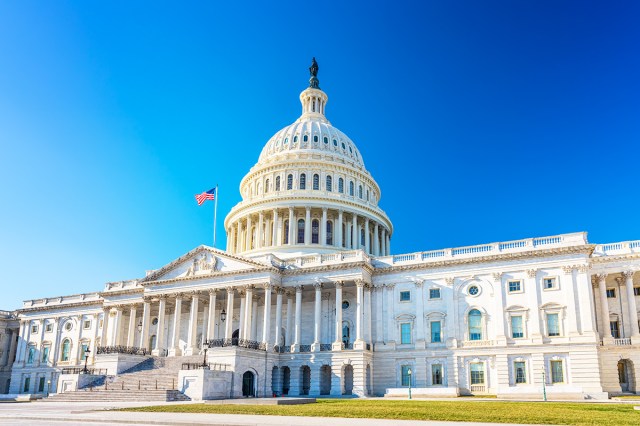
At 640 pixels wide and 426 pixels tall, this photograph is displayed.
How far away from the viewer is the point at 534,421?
22953 millimetres

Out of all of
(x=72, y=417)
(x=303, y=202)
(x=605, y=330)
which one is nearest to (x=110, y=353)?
(x=303, y=202)

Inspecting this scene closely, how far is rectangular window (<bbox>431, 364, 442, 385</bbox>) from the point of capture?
5844cm

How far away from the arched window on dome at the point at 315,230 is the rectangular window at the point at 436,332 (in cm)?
2769

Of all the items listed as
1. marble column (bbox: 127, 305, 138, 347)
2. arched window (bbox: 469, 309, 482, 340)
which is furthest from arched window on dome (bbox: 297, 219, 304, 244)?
arched window (bbox: 469, 309, 482, 340)

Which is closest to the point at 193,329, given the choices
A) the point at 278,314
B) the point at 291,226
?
the point at 278,314

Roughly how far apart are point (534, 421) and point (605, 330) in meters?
40.2

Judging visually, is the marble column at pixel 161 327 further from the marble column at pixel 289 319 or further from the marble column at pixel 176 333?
the marble column at pixel 289 319

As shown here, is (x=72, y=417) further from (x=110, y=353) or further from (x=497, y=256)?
(x=497, y=256)

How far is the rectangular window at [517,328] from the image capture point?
56562mm

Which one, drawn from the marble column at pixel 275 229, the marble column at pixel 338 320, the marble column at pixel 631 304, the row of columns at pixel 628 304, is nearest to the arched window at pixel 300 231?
the marble column at pixel 275 229

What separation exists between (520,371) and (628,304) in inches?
532

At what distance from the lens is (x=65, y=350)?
8688 centimetres

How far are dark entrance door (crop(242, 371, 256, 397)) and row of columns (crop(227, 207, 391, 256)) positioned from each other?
27.1m

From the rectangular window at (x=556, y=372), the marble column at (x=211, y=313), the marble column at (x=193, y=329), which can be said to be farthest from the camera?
the marble column at (x=193, y=329)
